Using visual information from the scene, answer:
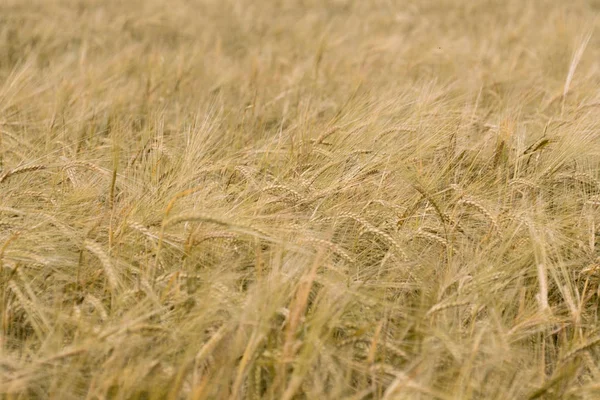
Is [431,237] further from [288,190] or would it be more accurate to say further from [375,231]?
[288,190]

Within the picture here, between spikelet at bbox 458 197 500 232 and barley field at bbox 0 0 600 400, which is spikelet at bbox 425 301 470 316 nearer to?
barley field at bbox 0 0 600 400

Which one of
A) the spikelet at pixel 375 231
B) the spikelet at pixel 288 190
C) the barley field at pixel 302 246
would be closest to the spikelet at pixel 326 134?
the barley field at pixel 302 246

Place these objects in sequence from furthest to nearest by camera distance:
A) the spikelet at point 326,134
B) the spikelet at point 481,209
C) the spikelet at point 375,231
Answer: the spikelet at point 326,134, the spikelet at point 481,209, the spikelet at point 375,231

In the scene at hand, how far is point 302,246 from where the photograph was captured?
1402mm

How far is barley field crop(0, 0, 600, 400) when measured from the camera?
1.19 meters

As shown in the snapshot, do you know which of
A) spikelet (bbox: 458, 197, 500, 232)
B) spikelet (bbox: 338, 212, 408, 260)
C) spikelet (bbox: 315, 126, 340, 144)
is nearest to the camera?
spikelet (bbox: 338, 212, 408, 260)

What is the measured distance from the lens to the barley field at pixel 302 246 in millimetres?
1187

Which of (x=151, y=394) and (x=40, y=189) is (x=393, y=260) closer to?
(x=151, y=394)

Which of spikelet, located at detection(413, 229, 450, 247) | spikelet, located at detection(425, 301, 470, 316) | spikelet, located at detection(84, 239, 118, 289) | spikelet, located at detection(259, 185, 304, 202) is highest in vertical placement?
spikelet, located at detection(84, 239, 118, 289)

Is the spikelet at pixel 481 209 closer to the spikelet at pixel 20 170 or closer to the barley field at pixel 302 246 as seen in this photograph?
the barley field at pixel 302 246

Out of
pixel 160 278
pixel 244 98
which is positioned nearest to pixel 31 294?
pixel 160 278

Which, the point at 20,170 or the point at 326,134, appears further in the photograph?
the point at 326,134

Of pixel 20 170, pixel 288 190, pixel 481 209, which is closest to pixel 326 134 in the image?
pixel 288 190

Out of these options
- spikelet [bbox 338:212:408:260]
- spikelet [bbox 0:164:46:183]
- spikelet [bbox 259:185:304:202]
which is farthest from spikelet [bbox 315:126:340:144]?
spikelet [bbox 0:164:46:183]
